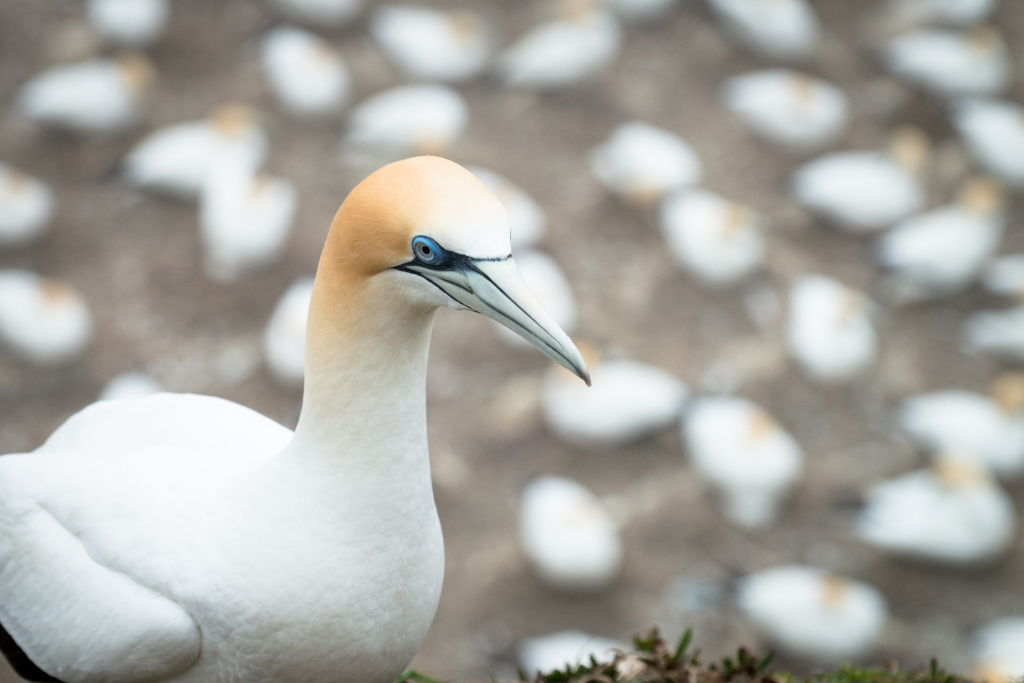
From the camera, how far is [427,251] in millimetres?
1920

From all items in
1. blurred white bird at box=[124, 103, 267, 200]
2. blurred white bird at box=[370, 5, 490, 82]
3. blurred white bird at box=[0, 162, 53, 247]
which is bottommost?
blurred white bird at box=[0, 162, 53, 247]

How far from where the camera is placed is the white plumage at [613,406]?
568 cm

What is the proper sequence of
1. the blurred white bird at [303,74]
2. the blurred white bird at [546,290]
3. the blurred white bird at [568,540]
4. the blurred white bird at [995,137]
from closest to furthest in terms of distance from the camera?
the blurred white bird at [568,540] → the blurred white bird at [546,290] → the blurred white bird at [303,74] → the blurred white bird at [995,137]

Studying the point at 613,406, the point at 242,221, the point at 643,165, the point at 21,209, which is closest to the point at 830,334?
the point at 613,406

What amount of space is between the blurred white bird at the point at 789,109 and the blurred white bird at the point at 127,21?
4606mm

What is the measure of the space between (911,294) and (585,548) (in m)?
3.32

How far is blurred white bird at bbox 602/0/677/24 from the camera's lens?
8172 mm

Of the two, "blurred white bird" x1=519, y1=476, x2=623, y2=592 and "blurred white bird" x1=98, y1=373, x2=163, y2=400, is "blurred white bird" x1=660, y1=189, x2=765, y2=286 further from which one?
"blurred white bird" x1=98, y1=373, x2=163, y2=400

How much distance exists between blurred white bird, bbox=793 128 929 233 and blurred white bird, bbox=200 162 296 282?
12.2ft

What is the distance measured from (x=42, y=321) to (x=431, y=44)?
12.2ft

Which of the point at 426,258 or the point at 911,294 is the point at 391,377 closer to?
the point at 426,258

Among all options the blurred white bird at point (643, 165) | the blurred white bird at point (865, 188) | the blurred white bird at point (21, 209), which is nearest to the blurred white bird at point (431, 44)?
the blurred white bird at point (643, 165)

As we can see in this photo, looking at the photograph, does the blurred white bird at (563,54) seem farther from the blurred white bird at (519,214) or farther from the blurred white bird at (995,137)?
the blurred white bird at (995,137)

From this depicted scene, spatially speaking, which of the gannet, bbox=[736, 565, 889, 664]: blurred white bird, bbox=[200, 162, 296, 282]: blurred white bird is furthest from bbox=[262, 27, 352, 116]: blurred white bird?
the gannet
